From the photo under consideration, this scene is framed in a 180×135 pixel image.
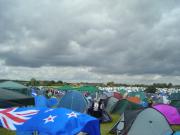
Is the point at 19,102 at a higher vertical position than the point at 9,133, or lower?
higher

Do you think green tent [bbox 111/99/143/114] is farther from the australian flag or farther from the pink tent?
the australian flag

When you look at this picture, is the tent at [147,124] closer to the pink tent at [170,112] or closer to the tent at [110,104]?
the pink tent at [170,112]

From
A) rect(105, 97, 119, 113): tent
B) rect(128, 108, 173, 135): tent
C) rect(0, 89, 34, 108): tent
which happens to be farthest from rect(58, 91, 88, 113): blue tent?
rect(128, 108, 173, 135): tent

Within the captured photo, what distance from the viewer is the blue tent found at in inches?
859

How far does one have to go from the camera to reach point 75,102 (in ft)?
73.4

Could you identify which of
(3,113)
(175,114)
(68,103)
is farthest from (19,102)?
(175,114)

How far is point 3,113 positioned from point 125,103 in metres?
14.1

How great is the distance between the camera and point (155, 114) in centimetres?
1345

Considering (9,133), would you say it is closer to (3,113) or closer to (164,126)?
(3,113)

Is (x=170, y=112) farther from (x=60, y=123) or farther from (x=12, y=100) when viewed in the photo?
(x=60, y=123)

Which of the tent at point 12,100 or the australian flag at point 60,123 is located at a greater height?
the tent at point 12,100

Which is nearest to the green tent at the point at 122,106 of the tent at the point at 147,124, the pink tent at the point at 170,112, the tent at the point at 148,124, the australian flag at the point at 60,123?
the pink tent at the point at 170,112

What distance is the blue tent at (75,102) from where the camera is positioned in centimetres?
2183

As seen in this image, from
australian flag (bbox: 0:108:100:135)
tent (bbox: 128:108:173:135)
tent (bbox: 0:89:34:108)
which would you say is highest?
tent (bbox: 0:89:34:108)
